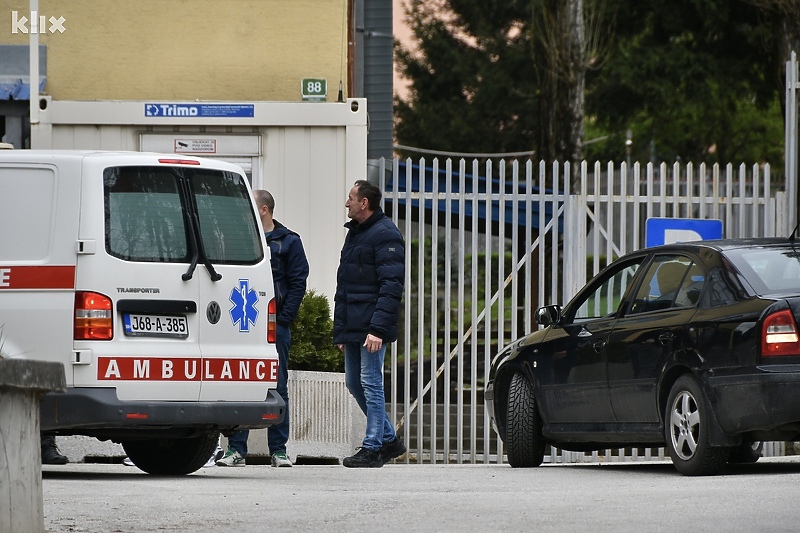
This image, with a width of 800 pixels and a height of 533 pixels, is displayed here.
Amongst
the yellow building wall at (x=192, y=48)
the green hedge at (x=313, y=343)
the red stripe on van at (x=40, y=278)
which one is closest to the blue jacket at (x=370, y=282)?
the green hedge at (x=313, y=343)

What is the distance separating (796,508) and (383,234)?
4.53m

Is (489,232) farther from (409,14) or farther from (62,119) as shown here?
(409,14)

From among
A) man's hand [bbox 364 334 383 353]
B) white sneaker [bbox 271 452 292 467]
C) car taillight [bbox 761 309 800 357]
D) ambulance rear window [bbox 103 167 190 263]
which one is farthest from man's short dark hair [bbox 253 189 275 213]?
car taillight [bbox 761 309 800 357]

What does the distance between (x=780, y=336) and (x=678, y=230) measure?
18.6 feet

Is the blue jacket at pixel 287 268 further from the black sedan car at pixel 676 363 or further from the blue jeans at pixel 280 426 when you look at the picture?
the black sedan car at pixel 676 363

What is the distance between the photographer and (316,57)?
15.8 metres

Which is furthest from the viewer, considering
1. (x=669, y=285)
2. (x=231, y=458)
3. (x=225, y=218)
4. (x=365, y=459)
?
(x=231, y=458)

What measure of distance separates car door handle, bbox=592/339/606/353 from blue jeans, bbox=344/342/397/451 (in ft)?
4.97

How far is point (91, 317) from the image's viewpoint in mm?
8953

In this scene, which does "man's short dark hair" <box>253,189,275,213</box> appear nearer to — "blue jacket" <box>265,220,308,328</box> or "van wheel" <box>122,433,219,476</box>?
"blue jacket" <box>265,220,308,328</box>

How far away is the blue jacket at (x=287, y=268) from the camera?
456 inches

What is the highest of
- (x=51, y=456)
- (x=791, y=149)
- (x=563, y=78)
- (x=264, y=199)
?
(x=563, y=78)

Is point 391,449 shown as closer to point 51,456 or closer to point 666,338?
point 51,456

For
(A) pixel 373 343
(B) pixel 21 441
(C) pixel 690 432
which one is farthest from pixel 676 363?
(B) pixel 21 441
